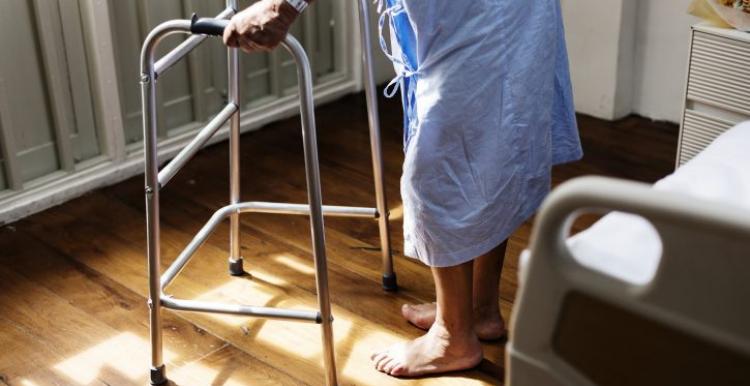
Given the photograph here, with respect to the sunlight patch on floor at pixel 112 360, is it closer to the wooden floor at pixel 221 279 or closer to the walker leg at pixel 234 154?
the wooden floor at pixel 221 279

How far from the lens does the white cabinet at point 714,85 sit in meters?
2.21

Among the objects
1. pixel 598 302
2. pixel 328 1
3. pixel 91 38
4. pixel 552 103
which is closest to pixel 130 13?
pixel 91 38

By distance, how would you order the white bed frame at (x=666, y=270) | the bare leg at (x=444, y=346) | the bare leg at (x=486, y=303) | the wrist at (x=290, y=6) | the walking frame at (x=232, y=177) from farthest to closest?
the bare leg at (x=486, y=303), the bare leg at (x=444, y=346), the walking frame at (x=232, y=177), the wrist at (x=290, y=6), the white bed frame at (x=666, y=270)

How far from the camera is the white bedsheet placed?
Answer: 1135 millimetres

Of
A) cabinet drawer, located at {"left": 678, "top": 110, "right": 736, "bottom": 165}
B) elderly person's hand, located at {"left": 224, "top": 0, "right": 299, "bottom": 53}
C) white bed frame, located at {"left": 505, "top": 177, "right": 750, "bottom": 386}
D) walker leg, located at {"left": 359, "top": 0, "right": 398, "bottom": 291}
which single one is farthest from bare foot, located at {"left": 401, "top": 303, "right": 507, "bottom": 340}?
white bed frame, located at {"left": 505, "top": 177, "right": 750, "bottom": 386}

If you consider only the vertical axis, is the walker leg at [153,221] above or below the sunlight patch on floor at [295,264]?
above

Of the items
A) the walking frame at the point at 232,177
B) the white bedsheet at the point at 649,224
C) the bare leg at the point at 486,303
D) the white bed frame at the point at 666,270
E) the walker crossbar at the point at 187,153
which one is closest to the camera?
the white bed frame at the point at 666,270

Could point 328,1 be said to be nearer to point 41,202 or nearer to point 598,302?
point 41,202

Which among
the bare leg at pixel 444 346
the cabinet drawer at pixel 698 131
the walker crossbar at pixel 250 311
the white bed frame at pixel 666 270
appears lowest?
the bare leg at pixel 444 346

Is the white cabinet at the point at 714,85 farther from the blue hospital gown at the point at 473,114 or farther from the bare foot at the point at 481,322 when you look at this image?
the bare foot at the point at 481,322

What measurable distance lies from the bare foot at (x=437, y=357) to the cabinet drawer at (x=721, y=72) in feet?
2.88

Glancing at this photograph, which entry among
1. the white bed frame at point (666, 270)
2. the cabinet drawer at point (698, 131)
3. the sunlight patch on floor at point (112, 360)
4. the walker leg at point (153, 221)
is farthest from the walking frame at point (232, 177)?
the cabinet drawer at point (698, 131)

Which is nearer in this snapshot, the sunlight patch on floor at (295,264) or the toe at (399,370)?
the toe at (399,370)

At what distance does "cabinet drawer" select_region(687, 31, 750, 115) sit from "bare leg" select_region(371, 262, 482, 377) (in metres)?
0.83
